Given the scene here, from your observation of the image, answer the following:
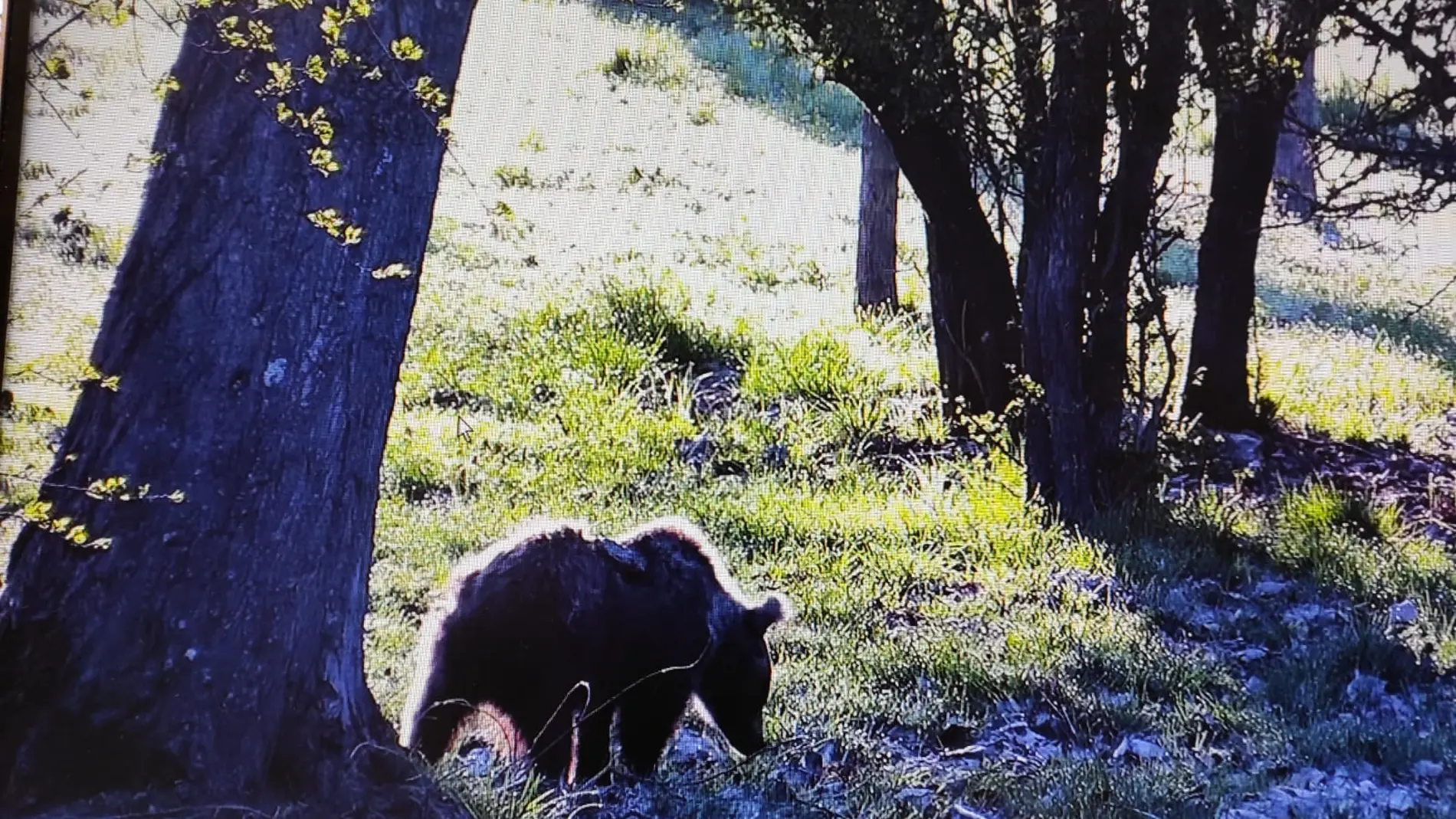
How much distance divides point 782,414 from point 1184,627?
1.25 metres

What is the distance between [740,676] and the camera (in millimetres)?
3627

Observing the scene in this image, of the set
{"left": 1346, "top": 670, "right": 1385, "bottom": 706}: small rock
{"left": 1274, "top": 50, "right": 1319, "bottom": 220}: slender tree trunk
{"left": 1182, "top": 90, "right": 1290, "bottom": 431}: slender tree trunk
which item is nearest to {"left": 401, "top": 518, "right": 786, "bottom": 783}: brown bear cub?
{"left": 1346, "top": 670, "right": 1385, "bottom": 706}: small rock

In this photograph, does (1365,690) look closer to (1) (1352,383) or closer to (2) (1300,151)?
(1) (1352,383)

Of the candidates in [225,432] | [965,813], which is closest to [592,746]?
[965,813]

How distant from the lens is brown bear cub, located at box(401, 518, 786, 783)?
3266 millimetres

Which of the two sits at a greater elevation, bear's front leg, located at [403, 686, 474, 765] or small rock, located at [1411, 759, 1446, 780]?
small rock, located at [1411, 759, 1446, 780]

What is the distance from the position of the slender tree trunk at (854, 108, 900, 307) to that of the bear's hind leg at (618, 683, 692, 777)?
1574mm

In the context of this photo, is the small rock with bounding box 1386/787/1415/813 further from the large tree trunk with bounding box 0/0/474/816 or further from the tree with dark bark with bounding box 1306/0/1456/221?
the large tree trunk with bounding box 0/0/474/816

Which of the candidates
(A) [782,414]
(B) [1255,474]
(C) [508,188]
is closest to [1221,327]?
(B) [1255,474]

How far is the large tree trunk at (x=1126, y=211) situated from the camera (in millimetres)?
4328

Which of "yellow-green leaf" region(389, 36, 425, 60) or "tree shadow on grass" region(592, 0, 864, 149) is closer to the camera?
"yellow-green leaf" region(389, 36, 425, 60)

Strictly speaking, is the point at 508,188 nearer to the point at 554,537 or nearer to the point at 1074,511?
the point at 554,537

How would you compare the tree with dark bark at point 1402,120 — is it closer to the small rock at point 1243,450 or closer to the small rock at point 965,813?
the small rock at point 1243,450

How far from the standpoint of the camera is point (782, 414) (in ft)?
13.8
